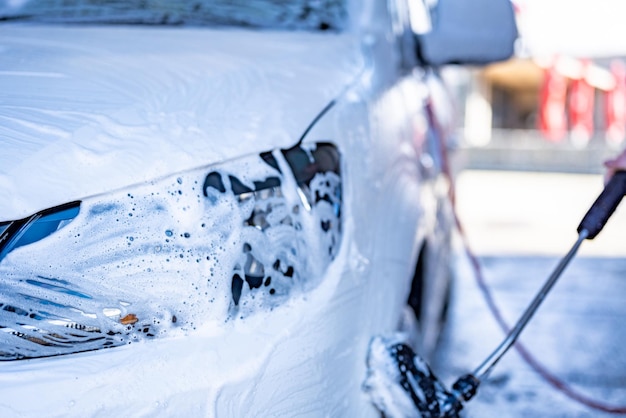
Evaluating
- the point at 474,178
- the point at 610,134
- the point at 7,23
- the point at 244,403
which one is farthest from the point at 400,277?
the point at 610,134

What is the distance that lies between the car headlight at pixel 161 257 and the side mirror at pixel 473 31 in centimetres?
106

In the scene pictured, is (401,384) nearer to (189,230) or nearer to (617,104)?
(189,230)

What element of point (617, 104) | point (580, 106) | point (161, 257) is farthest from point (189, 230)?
point (580, 106)

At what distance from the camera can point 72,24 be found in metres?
2.48

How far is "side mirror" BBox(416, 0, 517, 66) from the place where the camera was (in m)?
2.55

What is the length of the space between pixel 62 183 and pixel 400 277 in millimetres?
961

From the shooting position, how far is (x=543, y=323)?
15.3ft

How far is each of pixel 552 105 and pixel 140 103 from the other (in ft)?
66.9

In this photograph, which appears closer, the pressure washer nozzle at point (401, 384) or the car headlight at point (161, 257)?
the car headlight at point (161, 257)

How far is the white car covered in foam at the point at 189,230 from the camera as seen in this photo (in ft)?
4.89

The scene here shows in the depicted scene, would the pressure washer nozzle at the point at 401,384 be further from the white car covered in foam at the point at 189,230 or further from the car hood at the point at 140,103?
the car hood at the point at 140,103

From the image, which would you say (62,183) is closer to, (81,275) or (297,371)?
(81,275)

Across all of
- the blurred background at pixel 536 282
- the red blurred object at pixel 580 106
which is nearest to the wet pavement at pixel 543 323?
the blurred background at pixel 536 282

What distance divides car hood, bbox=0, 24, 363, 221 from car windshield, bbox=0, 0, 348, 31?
313 mm
